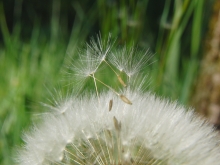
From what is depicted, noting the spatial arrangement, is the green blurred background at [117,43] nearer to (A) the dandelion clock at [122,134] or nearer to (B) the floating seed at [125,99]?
(A) the dandelion clock at [122,134]

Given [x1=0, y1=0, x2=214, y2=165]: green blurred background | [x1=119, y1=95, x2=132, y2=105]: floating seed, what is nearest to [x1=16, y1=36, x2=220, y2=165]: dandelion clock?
[x1=119, y1=95, x2=132, y2=105]: floating seed

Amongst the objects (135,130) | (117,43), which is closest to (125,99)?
(135,130)

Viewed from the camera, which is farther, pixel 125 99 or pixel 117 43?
pixel 117 43

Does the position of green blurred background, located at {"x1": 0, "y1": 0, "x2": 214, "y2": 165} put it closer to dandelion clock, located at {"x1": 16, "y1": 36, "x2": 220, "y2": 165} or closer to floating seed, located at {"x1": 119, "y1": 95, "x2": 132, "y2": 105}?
dandelion clock, located at {"x1": 16, "y1": 36, "x2": 220, "y2": 165}

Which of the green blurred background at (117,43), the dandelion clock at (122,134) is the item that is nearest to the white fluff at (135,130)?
the dandelion clock at (122,134)

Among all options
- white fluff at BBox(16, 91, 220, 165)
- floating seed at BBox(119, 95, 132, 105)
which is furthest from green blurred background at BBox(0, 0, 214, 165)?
floating seed at BBox(119, 95, 132, 105)

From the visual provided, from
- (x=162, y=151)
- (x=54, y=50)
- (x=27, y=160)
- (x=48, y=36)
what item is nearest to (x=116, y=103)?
(x=162, y=151)

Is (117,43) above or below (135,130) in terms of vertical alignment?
above

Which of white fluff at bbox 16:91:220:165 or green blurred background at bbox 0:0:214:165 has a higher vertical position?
green blurred background at bbox 0:0:214:165

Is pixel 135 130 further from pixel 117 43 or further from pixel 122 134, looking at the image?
pixel 117 43

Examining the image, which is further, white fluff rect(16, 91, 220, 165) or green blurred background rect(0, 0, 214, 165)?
green blurred background rect(0, 0, 214, 165)

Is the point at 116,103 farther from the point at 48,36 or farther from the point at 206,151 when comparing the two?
the point at 48,36
